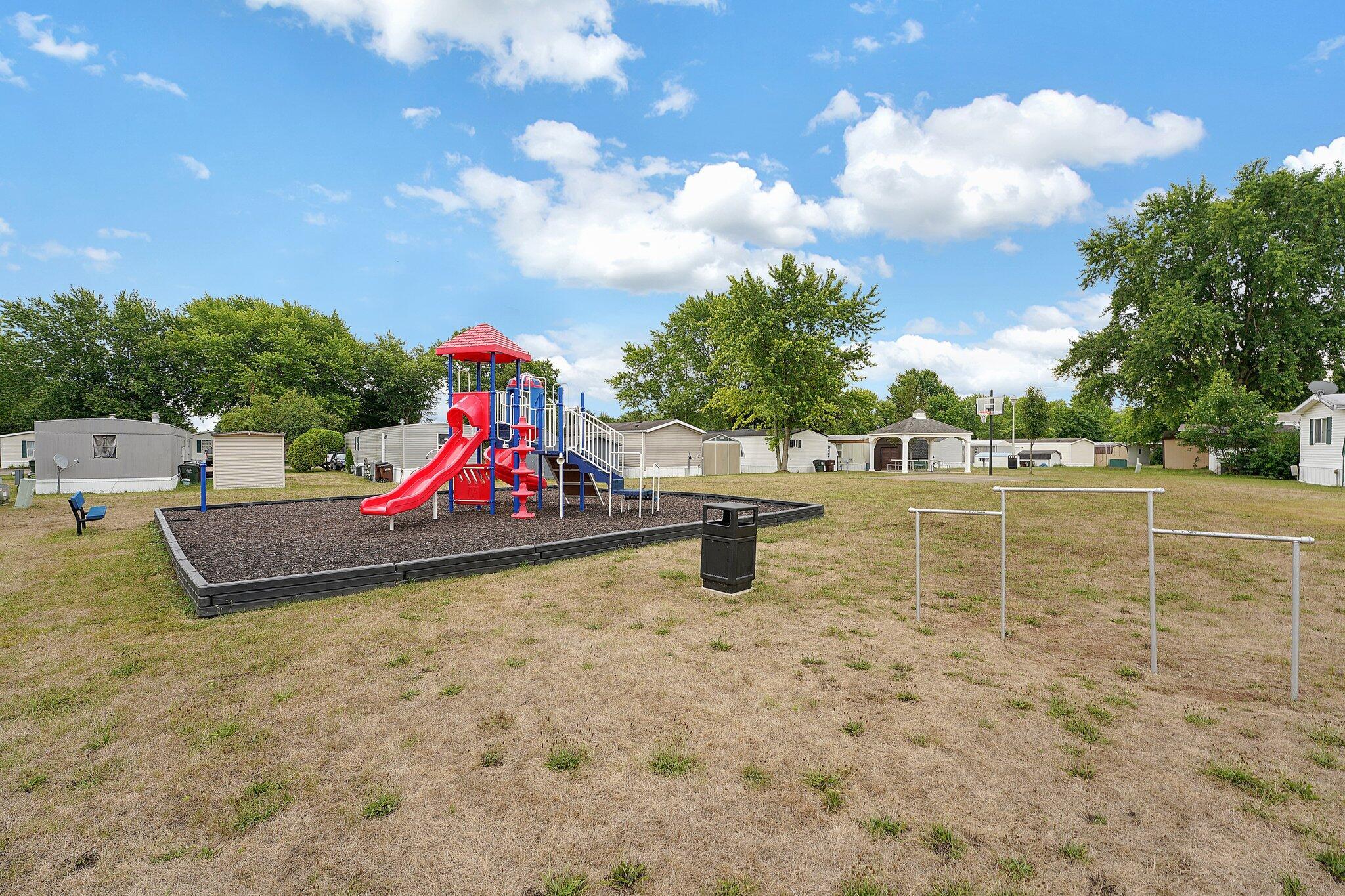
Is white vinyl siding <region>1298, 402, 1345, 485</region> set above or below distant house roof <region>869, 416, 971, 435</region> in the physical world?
below

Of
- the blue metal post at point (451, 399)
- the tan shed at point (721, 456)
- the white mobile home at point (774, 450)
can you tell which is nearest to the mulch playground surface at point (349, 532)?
the blue metal post at point (451, 399)

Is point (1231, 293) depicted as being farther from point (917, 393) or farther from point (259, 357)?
point (259, 357)

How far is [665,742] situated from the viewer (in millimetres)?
3738

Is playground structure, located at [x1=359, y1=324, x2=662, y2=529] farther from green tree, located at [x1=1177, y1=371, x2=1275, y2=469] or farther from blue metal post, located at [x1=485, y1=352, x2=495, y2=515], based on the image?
green tree, located at [x1=1177, y1=371, x2=1275, y2=469]

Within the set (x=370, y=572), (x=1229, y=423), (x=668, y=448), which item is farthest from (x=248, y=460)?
(x=1229, y=423)

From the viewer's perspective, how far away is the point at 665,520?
43.0ft

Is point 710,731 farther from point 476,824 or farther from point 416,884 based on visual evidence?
point 416,884

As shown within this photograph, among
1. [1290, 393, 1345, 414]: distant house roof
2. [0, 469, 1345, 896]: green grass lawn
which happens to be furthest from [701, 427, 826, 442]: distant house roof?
[0, 469, 1345, 896]: green grass lawn

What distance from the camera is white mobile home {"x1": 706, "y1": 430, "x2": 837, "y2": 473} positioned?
39.4 m

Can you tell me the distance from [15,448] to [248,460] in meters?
30.6

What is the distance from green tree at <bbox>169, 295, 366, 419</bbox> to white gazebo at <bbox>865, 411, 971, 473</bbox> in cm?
4001

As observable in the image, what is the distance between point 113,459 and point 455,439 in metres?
18.4

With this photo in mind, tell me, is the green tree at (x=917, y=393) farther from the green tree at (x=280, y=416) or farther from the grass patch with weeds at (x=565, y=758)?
the grass patch with weeds at (x=565, y=758)

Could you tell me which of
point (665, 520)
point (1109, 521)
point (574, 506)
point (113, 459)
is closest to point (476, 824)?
point (665, 520)
